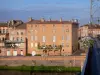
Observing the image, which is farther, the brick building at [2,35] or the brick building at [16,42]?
the brick building at [2,35]

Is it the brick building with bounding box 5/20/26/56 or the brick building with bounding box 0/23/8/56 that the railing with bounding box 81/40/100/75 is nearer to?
the brick building with bounding box 5/20/26/56

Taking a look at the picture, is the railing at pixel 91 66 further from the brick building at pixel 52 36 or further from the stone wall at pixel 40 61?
the brick building at pixel 52 36

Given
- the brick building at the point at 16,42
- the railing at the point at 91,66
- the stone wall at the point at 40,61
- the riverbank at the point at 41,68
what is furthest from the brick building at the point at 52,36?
the railing at the point at 91,66

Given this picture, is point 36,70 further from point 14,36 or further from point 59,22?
point 14,36

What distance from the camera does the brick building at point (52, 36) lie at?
41156 millimetres

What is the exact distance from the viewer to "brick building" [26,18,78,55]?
4116cm

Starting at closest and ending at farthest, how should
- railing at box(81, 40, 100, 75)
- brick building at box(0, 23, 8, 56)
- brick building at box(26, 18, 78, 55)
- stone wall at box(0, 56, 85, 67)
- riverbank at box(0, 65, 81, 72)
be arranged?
railing at box(81, 40, 100, 75) < riverbank at box(0, 65, 81, 72) < stone wall at box(0, 56, 85, 67) < brick building at box(0, 23, 8, 56) < brick building at box(26, 18, 78, 55)

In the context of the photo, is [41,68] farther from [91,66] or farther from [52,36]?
[91,66]

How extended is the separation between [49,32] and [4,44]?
17.9 ft

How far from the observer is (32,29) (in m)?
42.2

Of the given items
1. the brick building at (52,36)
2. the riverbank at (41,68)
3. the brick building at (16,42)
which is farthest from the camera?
the brick building at (52,36)

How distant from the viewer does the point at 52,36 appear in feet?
136

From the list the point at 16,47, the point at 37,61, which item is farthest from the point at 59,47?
the point at 37,61

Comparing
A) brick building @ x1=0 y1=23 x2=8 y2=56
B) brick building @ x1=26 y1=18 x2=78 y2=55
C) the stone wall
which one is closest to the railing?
the stone wall
